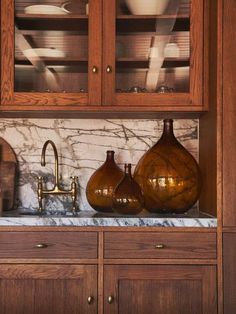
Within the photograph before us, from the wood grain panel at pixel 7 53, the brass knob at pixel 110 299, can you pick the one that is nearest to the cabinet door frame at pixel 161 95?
the wood grain panel at pixel 7 53

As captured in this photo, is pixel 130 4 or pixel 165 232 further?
pixel 130 4

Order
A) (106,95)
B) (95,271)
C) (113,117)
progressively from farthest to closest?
(113,117) → (106,95) → (95,271)

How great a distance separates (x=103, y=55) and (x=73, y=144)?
52 centimetres

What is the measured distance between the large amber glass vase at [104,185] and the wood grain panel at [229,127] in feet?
1.71

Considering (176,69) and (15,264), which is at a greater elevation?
(176,69)

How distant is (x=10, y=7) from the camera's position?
208 centimetres

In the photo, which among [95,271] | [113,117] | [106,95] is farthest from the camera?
[113,117]

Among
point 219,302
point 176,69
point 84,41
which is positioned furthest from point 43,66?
point 219,302

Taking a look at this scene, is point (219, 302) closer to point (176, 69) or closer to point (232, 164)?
point (232, 164)

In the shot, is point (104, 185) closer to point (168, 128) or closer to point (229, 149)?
point (168, 128)

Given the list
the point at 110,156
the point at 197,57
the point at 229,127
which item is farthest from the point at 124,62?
the point at 229,127

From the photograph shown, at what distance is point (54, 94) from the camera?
6.86 ft

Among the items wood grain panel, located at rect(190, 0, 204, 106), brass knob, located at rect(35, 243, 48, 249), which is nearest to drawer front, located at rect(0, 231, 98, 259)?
brass knob, located at rect(35, 243, 48, 249)

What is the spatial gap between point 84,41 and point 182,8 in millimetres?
462
